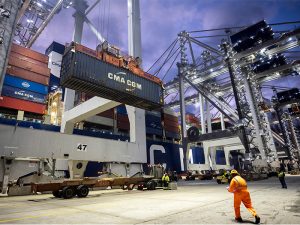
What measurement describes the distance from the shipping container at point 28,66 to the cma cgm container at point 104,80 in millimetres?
9853

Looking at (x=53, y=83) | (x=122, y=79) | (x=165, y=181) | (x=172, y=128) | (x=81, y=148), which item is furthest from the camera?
(x=172, y=128)

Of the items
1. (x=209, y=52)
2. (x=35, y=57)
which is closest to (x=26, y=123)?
(x=35, y=57)

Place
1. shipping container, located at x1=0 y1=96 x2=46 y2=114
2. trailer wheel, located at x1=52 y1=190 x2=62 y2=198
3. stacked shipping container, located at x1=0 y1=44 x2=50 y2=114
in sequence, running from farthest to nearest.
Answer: stacked shipping container, located at x1=0 y1=44 x2=50 y2=114 < shipping container, located at x1=0 y1=96 x2=46 y2=114 < trailer wheel, located at x1=52 y1=190 x2=62 y2=198

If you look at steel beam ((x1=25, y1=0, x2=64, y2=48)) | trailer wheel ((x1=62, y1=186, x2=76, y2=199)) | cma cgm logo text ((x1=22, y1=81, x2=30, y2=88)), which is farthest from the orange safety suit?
steel beam ((x1=25, y1=0, x2=64, y2=48))

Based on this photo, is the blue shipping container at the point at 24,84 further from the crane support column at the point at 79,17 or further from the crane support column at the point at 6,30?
the crane support column at the point at 79,17

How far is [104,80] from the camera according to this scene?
18.9m

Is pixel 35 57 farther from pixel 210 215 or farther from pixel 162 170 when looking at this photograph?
pixel 210 215

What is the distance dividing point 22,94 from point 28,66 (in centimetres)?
421

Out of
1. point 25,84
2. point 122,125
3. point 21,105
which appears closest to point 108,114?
point 122,125

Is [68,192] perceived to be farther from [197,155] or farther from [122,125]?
[197,155]

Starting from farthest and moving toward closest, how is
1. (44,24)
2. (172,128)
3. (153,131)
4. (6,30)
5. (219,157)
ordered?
(219,157) → (172,128) → (153,131) → (44,24) → (6,30)

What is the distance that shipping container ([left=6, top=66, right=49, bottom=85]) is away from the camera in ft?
79.3

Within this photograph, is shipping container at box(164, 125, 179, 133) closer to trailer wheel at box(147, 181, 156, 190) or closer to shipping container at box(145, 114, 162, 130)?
shipping container at box(145, 114, 162, 130)

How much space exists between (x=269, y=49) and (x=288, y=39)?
9.46ft
